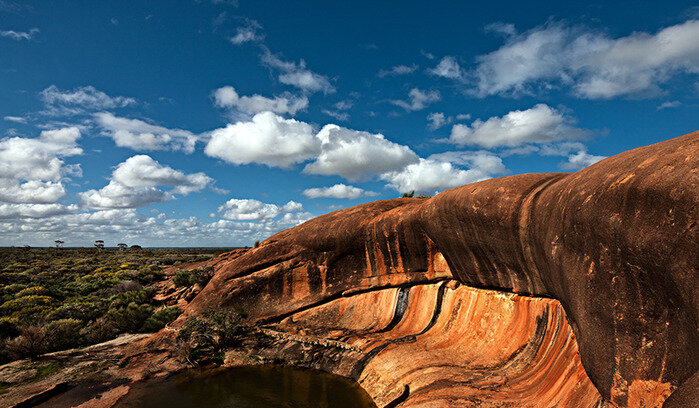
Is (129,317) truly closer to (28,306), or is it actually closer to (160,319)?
(160,319)

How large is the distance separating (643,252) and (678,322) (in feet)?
4.39

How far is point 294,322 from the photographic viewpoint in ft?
62.6

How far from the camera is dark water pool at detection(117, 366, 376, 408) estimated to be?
1273 centimetres

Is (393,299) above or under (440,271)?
under

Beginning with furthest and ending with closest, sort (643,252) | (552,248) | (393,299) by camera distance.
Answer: (393,299), (552,248), (643,252)

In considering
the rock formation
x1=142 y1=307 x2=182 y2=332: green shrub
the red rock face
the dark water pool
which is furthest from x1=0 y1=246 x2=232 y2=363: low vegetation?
the dark water pool

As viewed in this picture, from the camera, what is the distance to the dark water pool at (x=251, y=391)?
12.7 metres

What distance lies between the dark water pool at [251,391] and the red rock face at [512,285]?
3.42 ft

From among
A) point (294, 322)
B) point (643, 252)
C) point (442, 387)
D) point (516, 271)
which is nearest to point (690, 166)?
point (643, 252)

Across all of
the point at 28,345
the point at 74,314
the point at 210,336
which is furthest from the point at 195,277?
the point at 28,345

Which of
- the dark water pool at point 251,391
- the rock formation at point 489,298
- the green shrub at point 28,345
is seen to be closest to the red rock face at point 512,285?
the rock formation at point 489,298

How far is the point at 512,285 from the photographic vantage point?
1205 cm

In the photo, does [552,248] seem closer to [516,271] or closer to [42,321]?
[516,271]

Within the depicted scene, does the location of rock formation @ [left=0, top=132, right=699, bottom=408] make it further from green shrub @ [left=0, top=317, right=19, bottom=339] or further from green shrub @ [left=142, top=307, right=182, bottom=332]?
green shrub @ [left=0, top=317, right=19, bottom=339]
